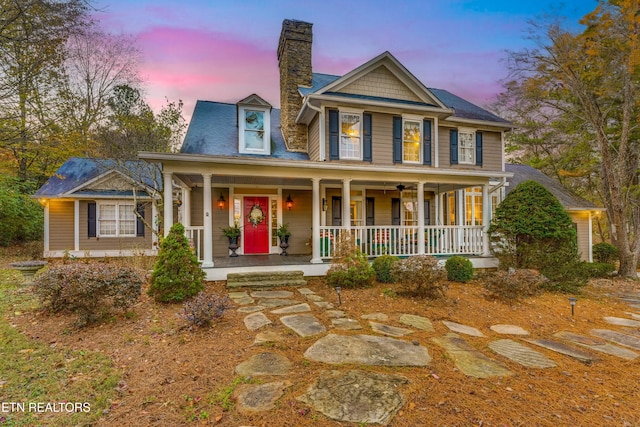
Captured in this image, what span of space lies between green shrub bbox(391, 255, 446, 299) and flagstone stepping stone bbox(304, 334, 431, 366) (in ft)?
7.87

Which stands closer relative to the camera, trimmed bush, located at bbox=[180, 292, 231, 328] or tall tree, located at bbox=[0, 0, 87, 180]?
trimmed bush, located at bbox=[180, 292, 231, 328]

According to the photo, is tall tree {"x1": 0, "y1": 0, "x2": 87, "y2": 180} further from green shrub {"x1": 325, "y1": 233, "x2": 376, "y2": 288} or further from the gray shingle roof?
the gray shingle roof

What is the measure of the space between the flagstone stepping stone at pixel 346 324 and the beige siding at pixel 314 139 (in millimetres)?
5914

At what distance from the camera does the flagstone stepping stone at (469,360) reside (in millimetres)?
3123

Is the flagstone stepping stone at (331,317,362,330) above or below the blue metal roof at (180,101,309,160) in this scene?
below

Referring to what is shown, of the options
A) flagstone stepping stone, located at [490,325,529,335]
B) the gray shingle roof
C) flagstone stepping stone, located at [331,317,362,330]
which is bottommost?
flagstone stepping stone, located at [490,325,529,335]

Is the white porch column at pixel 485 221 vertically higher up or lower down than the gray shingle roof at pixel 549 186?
lower down

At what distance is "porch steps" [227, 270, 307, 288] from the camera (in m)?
6.96

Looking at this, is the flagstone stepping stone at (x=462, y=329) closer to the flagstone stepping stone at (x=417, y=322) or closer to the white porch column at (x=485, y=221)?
the flagstone stepping stone at (x=417, y=322)

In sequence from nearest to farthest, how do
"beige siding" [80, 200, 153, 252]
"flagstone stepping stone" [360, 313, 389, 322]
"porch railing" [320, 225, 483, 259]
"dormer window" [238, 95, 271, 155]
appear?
1. "flagstone stepping stone" [360, 313, 389, 322]
2. "porch railing" [320, 225, 483, 259]
3. "dormer window" [238, 95, 271, 155]
4. "beige siding" [80, 200, 153, 252]

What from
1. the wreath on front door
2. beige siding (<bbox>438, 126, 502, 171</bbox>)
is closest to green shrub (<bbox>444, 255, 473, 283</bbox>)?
beige siding (<bbox>438, 126, 502, 171</bbox>)

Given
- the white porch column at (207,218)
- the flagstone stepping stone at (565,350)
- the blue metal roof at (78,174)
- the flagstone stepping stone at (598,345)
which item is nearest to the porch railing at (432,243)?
the white porch column at (207,218)

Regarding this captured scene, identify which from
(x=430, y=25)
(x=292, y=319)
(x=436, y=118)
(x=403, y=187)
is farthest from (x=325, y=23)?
(x=292, y=319)

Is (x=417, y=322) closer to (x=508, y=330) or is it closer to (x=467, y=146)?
(x=508, y=330)
